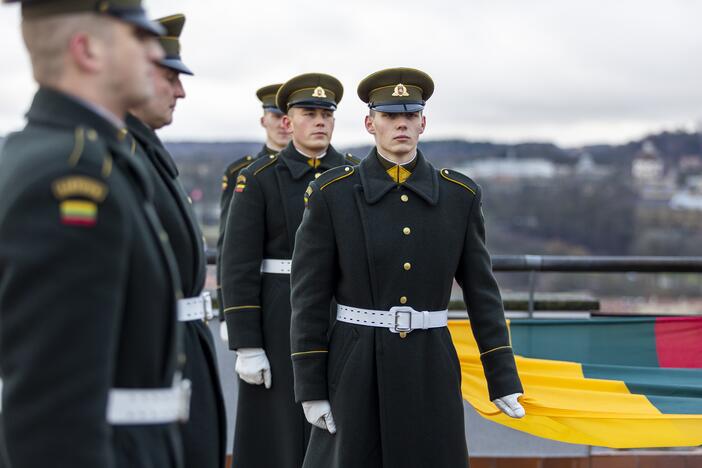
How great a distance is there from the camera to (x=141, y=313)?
7.25ft

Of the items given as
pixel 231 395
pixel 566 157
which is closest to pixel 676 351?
pixel 231 395

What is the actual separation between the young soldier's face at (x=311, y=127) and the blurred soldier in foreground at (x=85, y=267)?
10.6ft

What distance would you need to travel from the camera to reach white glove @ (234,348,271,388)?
5184mm

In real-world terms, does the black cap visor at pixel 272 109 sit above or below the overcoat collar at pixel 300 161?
above

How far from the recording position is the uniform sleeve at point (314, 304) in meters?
4.20

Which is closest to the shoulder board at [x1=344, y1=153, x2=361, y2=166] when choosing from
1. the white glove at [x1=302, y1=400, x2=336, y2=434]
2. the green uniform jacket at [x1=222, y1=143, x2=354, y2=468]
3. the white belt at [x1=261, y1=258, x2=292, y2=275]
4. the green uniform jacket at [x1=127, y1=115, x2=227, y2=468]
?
the green uniform jacket at [x1=222, y1=143, x2=354, y2=468]

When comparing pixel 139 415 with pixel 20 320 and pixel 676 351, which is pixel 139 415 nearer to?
pixel 20 320

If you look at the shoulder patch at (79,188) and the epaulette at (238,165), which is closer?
the shoulder patch at (79,188)

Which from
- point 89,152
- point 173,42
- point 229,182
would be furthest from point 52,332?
point 229,182

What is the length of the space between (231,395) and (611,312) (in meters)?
2.08

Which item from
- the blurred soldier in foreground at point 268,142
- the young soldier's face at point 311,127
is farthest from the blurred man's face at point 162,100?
the blurred soldier in foreground at point 268,142

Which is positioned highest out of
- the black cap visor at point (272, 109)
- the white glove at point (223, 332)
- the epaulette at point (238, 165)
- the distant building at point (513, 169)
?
the distant building at point (513, 169)

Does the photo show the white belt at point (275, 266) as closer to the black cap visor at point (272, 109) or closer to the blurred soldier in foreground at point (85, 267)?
the black cap visor at point (272, 109)

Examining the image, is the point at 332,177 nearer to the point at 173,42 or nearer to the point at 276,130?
the point at 173,42
